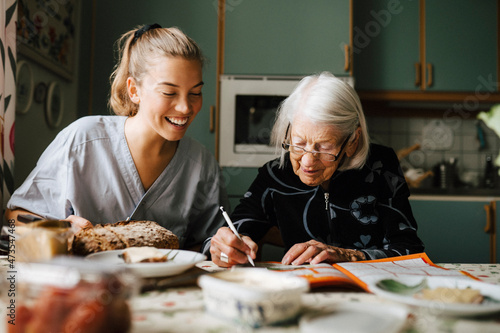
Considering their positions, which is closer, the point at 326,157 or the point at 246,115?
the point at 326,157

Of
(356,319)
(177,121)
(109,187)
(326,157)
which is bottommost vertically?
(356,319)

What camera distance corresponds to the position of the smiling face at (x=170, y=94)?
51.2 inches

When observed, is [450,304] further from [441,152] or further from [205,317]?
[441,152]

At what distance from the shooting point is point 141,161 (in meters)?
1.42

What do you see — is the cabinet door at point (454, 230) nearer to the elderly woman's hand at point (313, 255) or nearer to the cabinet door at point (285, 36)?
the cabinet door at point (285, 36)

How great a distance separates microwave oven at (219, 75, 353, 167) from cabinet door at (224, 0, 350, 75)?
0.29 ft

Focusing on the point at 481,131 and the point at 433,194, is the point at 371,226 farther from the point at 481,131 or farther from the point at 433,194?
the point at 481,131

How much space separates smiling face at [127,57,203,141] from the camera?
130 centimetres

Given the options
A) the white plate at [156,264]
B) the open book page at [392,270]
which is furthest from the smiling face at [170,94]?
the open book page at [392,270]

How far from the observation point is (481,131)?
3098 millimetres

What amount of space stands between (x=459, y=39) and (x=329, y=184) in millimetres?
2130

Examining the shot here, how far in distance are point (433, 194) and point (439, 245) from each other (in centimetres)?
32

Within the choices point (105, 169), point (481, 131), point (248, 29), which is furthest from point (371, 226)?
point (481, 131)

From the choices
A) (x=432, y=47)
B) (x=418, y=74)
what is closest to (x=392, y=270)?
(x=418, y=74)
